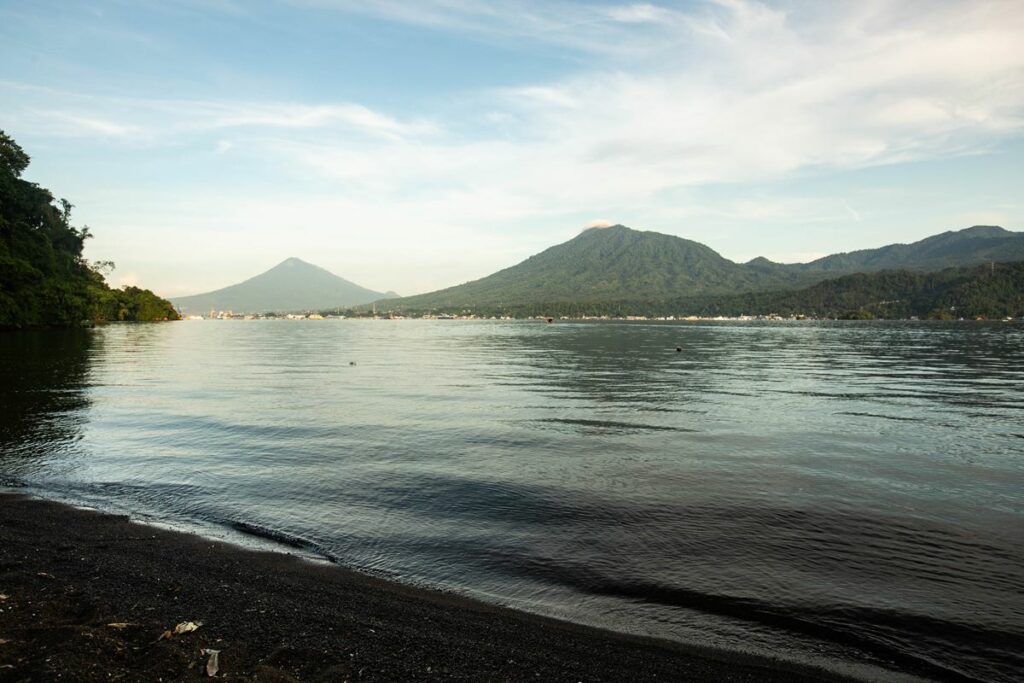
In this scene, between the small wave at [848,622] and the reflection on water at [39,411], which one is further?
the reflection on water at [39,411]

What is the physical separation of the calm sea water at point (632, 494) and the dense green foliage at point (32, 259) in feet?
235

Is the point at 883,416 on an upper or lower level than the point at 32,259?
lower

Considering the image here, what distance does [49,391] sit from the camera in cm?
3180

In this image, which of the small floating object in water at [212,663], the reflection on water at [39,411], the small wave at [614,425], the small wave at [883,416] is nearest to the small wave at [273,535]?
the small floating object in water at [212,663]

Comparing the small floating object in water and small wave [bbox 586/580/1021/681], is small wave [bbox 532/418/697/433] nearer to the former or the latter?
small wave [bbox 586/580/1021/681]

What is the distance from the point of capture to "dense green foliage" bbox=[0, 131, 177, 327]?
87625 millimetres

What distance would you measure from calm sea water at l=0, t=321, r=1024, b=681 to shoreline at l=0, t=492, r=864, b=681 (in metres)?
0.96

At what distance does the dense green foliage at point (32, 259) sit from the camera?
3450 inches

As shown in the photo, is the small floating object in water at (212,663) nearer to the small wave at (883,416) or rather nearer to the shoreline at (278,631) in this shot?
the shoreline at (278,631)

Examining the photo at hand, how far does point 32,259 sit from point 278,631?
395ft

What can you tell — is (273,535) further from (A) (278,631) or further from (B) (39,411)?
(B) (39,411)

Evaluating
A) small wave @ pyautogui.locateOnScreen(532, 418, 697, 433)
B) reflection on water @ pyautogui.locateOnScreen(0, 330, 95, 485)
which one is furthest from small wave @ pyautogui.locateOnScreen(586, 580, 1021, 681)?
reflection on water @ pyautogui.locateOnScreen(0, 330, 95, 485)

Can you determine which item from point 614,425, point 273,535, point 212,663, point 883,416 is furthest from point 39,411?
point 883,416

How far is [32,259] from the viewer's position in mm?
97500
